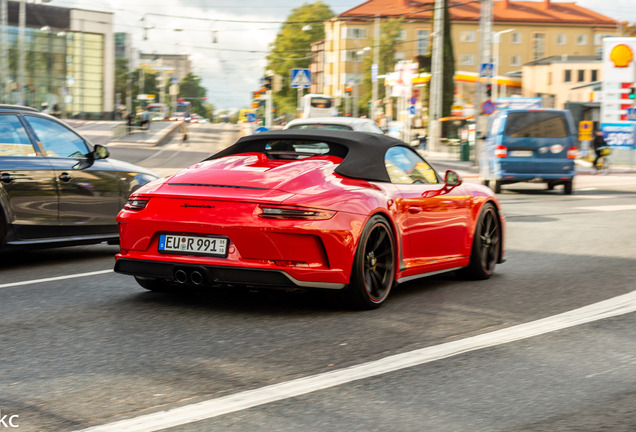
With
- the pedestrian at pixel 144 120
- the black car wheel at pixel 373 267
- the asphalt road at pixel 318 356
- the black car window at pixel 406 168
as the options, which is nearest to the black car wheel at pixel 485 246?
the asphalt road at pixel 318 356

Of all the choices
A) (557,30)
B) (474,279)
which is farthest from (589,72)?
(474,279)

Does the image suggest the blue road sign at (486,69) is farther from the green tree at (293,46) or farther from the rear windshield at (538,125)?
the green tree at (293,46)

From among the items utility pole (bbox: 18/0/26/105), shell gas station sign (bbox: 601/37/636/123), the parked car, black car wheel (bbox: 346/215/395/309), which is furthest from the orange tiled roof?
black car wheel (bbox: 346/215/395/309)

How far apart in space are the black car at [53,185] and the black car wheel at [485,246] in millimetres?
3645

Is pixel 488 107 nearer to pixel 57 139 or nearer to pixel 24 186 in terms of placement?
pixel 57 139

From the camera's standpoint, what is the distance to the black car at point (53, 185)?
8.69m

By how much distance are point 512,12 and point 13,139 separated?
118m

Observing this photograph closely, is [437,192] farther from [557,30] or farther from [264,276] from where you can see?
[557,30]

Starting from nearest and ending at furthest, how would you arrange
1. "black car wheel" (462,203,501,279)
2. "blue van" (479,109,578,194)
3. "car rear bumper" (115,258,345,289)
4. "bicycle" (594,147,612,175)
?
"car rear bumper" (115,258,345,289)
"black car wheel" (462,203,501,279)
"blue van" (479,109,578,194)
"bicycle" (594,147,612,175)

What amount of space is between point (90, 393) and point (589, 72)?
321 feet

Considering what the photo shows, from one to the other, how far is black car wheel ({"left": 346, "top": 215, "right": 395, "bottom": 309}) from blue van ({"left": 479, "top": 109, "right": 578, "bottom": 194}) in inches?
614

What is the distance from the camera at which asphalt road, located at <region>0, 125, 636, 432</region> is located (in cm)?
396

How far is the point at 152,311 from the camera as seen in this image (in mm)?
6422

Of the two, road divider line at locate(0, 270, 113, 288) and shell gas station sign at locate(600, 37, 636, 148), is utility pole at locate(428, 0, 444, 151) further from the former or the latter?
road divider line at locate(0, 270, 113, 288)
